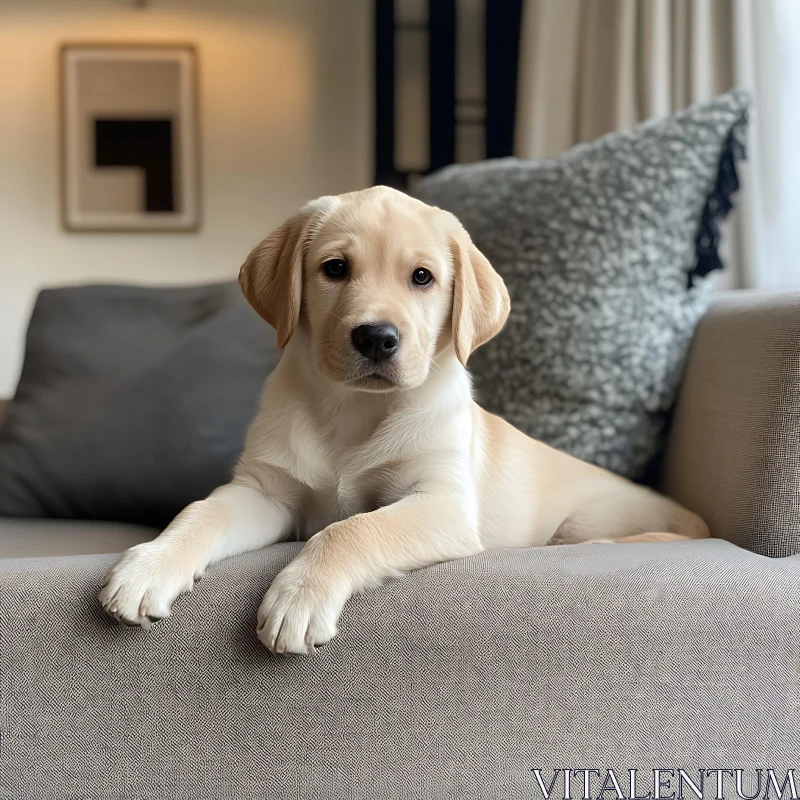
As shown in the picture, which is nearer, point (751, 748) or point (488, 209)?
point (751, 748)

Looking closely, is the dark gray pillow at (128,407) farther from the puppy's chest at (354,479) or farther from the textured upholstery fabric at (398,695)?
the textured upholstery fabric at (398,695)

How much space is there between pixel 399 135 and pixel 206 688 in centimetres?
372

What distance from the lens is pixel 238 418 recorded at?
7.05 ft

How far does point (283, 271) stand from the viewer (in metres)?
1.44

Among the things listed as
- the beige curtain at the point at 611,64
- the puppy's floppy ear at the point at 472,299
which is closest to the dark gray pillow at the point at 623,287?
the puppy's floppy ear at the point at 472,299

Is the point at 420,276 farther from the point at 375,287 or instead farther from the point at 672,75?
the point at 672,75

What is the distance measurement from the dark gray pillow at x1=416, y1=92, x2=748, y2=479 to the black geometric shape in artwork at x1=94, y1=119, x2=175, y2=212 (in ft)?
10.3

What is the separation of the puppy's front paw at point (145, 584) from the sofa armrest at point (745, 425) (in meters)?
0.94

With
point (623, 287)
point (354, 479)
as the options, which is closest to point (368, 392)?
point (354, 479)

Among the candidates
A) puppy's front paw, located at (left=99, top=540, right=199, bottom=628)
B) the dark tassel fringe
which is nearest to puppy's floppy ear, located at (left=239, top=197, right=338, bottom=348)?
puppy's front paw, located at (left=99, top=540, right=199, bottom=628)

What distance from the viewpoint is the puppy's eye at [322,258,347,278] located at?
1.42 metres

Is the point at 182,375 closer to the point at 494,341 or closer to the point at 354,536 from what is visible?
the point at 494,341

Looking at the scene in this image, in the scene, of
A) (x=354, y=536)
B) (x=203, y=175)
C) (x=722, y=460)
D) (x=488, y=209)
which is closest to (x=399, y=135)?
(x=203, y=175)

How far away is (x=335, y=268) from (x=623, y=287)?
0.81 metres
